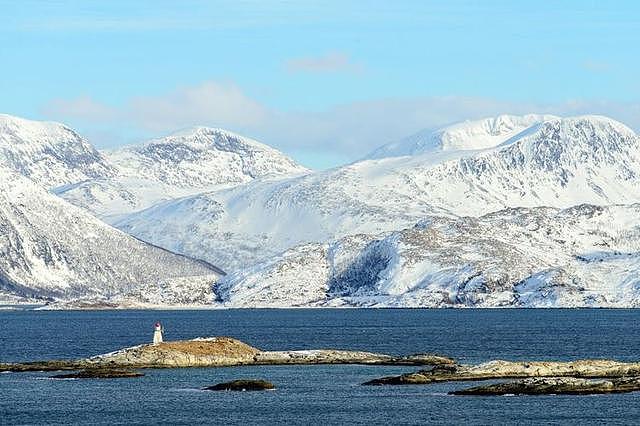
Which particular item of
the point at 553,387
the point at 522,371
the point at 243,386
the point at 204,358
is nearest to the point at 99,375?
the point at 204,358

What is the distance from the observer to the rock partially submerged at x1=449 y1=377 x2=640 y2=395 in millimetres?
145500

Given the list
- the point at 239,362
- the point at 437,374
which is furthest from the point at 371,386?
the point at 239,362

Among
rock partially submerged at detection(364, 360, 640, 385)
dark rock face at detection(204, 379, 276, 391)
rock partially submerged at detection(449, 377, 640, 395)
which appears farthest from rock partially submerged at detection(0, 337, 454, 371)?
rock partially submerged at detection(449, 377, 640, 395)

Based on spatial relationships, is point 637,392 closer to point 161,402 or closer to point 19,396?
point 161,402

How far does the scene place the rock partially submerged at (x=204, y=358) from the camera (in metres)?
181

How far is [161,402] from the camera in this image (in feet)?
465

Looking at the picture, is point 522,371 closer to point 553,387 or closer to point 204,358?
point 553,387

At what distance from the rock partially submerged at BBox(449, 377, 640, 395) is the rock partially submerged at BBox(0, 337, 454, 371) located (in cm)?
3744

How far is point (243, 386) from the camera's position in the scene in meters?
154

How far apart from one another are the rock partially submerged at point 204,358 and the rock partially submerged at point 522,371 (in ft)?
65.6

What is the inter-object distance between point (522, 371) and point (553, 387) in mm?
18136

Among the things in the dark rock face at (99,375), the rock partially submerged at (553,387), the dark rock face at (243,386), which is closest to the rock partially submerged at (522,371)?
the dark rock face at (243,386)

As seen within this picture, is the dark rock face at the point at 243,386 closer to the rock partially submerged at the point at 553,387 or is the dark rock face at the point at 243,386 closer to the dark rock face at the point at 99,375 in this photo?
the dark rock face at the point at 99,375

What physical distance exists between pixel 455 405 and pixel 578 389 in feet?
47.4
